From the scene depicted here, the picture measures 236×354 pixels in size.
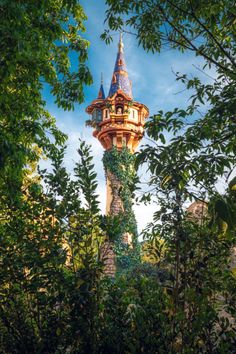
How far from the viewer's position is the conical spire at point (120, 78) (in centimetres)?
2923

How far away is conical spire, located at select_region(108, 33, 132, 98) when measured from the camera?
2923 centimetres

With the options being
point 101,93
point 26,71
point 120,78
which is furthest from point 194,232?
point 101,93

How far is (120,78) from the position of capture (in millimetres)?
29859

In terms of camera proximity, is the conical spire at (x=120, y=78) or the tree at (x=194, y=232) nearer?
the tree at (x=194, y=232)

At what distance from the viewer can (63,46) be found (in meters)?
7.81

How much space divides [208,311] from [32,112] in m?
5.91

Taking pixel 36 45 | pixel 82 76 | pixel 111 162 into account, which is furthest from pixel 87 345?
pixel 111 162

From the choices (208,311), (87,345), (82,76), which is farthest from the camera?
(82,76)

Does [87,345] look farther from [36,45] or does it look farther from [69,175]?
[36,45]

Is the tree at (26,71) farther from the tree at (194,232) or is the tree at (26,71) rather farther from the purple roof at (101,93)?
the purple roof at (101,93)

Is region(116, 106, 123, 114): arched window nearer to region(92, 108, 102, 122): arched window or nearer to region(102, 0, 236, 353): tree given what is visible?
region(92, 108, 102, 122): arched window

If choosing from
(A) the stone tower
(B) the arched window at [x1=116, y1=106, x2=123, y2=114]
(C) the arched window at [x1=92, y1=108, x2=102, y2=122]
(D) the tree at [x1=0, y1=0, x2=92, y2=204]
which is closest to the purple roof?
(A) the stone tower

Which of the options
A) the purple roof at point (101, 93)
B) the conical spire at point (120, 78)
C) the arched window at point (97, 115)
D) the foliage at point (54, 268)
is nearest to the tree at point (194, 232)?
the foliage at point (54, 268)

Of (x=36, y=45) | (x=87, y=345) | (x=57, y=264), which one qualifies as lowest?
(x=87, y=345)
